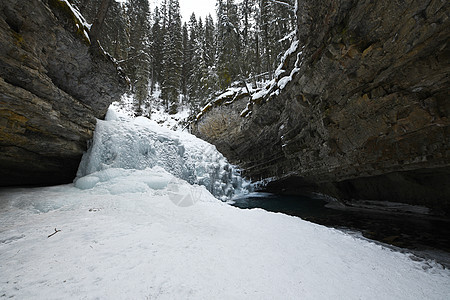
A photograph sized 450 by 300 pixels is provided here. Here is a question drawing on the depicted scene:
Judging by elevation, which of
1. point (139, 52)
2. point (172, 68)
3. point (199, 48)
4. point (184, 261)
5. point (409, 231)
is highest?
point (199, 48)

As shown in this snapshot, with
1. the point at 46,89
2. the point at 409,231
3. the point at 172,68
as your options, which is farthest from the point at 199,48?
the point at 409,231

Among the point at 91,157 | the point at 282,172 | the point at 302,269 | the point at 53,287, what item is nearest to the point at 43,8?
the point at 91,157

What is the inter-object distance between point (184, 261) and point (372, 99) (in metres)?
7.28

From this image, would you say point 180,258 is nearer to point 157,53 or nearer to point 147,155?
point 147,155

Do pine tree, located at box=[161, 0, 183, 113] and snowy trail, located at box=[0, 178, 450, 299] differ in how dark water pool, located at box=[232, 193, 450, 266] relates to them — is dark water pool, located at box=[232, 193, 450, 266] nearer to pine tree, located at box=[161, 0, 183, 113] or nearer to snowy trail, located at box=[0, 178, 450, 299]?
snowy trail, located at box=[0, 178, 450, 299]

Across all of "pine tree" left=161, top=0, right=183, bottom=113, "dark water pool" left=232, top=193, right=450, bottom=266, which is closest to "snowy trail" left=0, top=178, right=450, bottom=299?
"dark water pool" left=232, top=193, right=450, bottom=266

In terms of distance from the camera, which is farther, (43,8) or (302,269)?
(43,8)

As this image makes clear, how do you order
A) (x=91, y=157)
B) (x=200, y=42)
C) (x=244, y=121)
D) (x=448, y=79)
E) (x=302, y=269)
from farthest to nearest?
(x=200, y=42) → (x=244, y=121) → (x=91, y=157) → (x=448, y=79) → (x=302, y=269)

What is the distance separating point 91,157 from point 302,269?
9.06m

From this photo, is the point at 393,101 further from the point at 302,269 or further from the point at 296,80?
the point at 302,269

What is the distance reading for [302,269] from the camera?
8.73ft

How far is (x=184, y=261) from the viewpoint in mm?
2559

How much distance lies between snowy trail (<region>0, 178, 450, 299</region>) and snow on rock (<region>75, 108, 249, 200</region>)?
145 inches

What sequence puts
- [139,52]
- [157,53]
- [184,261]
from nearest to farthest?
[184,261] < [139,52] < [157,53]
